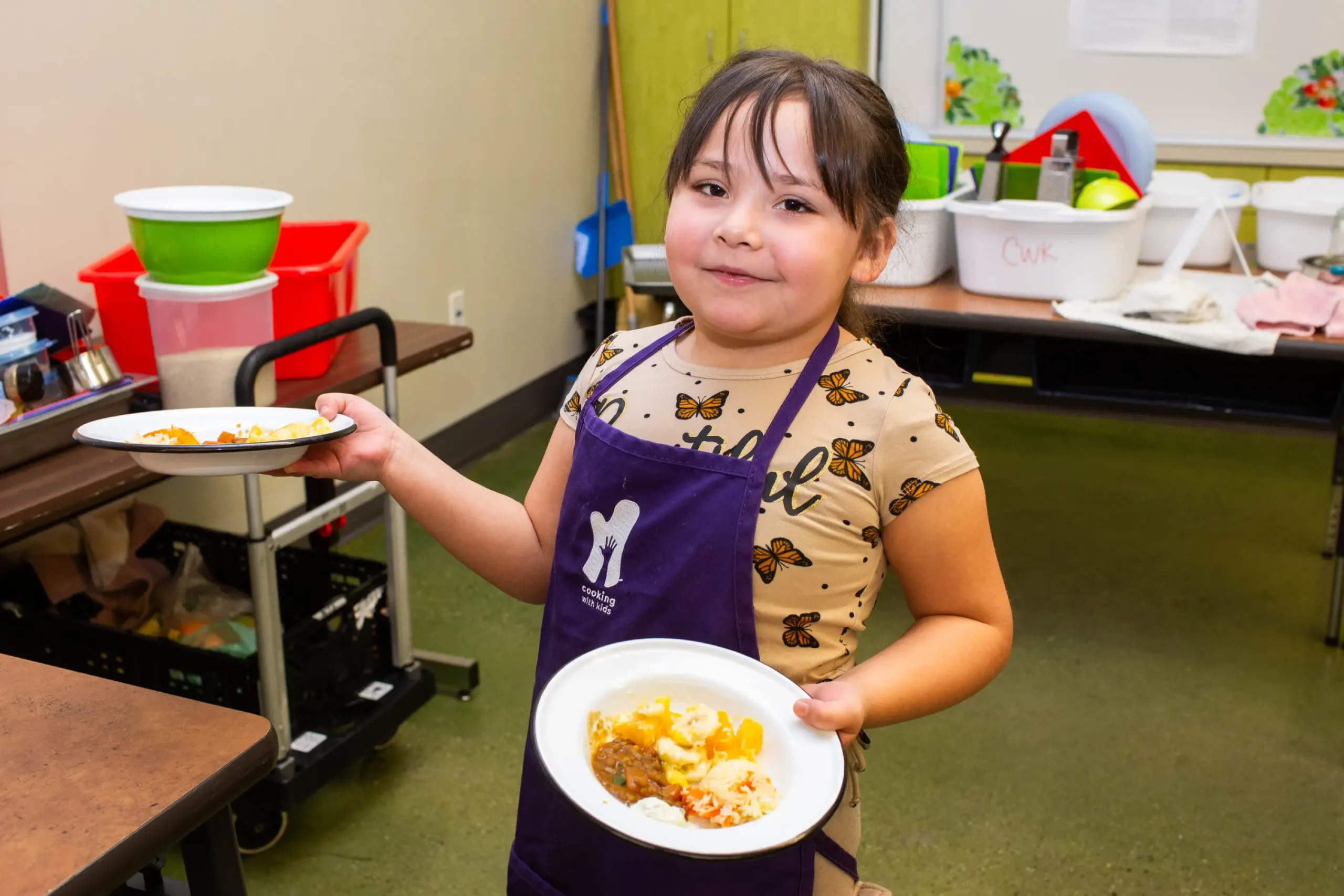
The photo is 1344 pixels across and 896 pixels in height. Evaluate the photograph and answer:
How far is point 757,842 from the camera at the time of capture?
2.60 ft

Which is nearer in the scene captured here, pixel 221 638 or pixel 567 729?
pixel 567 729

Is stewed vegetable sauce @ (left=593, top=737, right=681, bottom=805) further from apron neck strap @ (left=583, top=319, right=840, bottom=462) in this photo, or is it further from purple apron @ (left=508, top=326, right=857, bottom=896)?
apron neck strap @ (left=583, top=319, right=840, bottom=462)

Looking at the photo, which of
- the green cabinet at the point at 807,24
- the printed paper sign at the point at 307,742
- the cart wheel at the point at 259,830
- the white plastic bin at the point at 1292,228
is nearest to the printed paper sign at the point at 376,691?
the printed paper sign at the point at 307,742

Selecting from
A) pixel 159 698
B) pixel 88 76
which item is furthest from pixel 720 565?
pixel 88 76

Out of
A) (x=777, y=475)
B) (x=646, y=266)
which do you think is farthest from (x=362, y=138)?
(x=777, y=475)

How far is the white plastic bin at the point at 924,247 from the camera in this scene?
253 centimetres

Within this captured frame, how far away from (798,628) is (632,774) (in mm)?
236

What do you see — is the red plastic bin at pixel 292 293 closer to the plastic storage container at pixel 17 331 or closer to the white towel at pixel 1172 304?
the plastic storage container at pixel 17 331

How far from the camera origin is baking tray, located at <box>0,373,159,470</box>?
1574mm

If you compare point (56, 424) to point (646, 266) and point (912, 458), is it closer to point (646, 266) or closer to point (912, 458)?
point (912, 458)

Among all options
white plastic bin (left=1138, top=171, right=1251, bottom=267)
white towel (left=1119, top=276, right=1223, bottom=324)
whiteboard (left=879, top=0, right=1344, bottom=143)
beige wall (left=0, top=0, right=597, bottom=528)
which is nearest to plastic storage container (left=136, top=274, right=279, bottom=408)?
beige wall (left=0, top=0, right=597, bottom=528)

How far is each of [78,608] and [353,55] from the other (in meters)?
1.55

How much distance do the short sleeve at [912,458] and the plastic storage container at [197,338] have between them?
110cm

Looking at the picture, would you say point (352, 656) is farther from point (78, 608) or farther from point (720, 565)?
point (720, 565)
